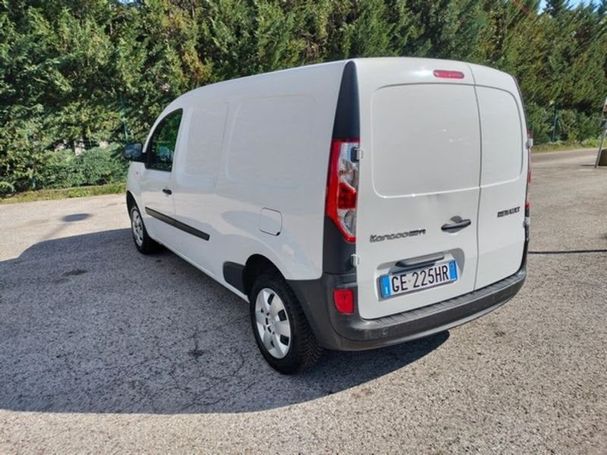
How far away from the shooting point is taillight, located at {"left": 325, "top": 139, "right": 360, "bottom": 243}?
2.12m

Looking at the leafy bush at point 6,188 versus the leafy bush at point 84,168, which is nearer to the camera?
the leafy bush at point 6,188

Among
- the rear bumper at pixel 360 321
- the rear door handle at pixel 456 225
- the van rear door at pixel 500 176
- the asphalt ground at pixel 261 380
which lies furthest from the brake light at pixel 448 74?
the asphalt ground at pixel 261 380

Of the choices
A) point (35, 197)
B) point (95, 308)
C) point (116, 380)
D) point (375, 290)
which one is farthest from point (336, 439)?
point (35, 197)

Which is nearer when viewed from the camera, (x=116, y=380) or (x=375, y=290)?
(x=375, y=290)

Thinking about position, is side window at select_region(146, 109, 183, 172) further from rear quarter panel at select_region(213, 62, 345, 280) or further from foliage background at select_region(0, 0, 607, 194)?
foliage background at select_region(0, 0, 607, 194)

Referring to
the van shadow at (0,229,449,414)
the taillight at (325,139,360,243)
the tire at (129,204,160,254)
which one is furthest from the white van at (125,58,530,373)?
the tire at (129,204,160,254)

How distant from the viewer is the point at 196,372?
2.78m

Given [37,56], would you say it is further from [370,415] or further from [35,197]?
[370,415]

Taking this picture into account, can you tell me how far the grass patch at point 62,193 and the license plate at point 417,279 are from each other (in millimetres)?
9661

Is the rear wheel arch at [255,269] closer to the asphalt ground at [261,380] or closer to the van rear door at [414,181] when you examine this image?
the asphalt ground at [261,380]

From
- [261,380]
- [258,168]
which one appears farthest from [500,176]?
[261,380]

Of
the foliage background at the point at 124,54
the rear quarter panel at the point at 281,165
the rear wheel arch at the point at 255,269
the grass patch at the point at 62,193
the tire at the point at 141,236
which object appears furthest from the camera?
the grass patch at the point at 62,193

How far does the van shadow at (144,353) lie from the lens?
8.35 feet

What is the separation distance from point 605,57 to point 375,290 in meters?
31.7
